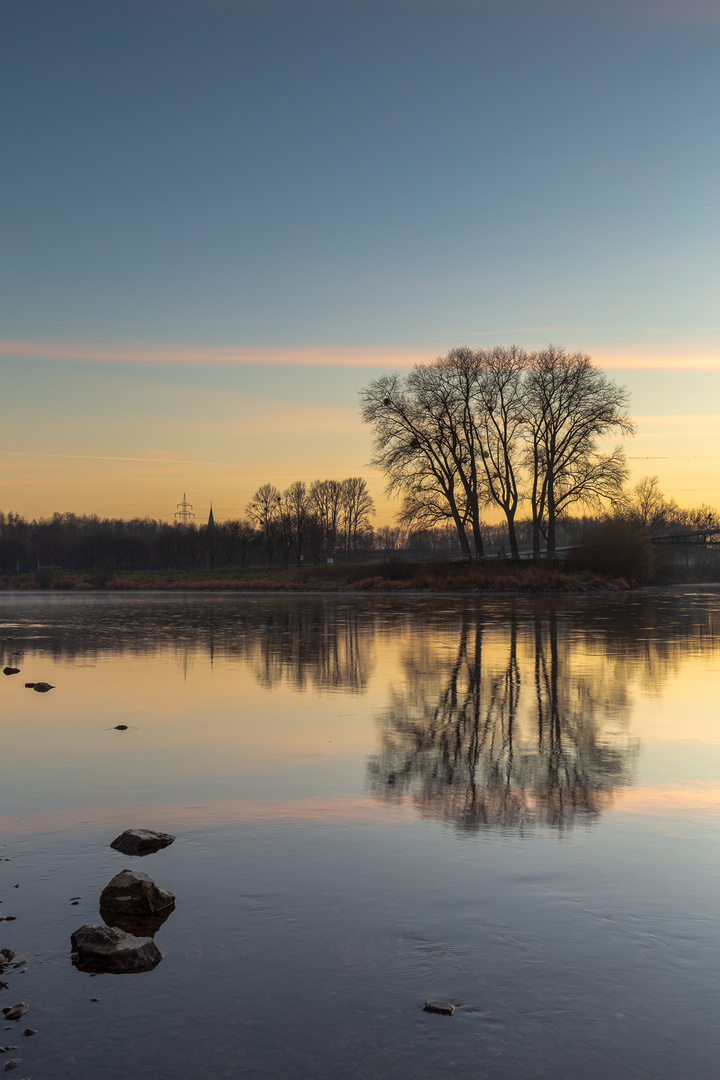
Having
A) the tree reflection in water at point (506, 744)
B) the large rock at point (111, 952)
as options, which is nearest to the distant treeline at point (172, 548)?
the tree reflection in water at point (506, 744)

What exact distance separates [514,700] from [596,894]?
23.7ft

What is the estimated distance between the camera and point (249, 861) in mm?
5797

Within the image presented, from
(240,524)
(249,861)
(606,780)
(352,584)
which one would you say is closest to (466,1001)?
(249,861)

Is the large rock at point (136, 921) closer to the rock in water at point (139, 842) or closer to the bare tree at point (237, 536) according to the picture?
the rock in water at point (139, 842)

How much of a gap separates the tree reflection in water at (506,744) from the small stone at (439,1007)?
8.75ft

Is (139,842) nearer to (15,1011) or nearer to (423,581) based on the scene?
(15,1011)

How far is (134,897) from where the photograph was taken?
4.94 meters

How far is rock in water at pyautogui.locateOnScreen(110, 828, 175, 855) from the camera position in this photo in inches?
236

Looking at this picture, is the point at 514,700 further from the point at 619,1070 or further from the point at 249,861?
the point at 619,1070

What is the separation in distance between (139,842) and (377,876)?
1742mm

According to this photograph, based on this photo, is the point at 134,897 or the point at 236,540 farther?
the point at 236,540

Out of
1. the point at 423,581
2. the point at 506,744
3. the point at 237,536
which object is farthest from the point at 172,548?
the point at 506,744

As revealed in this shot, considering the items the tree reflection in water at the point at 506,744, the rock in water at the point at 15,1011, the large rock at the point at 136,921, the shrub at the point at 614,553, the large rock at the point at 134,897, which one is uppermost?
the shrub at the point at 614,553

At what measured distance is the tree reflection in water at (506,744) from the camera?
23.5 feet
